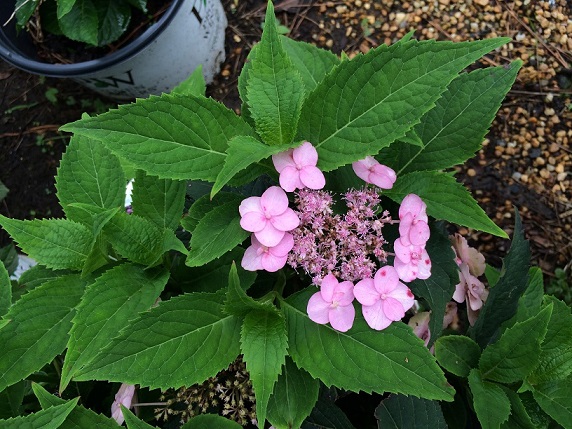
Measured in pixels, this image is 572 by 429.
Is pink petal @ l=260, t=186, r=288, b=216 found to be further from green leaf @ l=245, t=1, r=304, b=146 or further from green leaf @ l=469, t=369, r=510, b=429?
green leaf @ l=469, t=369, r=510, b=429

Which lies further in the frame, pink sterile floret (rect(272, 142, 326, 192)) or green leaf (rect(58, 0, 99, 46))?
green leaf (rect(58, 0, 99, 46))

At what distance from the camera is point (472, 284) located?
1096mm

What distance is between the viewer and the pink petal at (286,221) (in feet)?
2.52

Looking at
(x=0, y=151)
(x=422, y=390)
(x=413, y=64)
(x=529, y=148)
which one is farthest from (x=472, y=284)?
(x=0, y=151)

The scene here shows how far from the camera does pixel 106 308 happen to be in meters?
0.84

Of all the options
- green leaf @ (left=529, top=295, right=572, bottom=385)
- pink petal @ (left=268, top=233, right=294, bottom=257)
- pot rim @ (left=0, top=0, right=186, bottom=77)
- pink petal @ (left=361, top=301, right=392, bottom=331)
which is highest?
pink petal @ (left=268, top=233, right=294, bottom=257)

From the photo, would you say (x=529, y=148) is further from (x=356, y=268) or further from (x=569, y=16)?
(x=356, y=268)

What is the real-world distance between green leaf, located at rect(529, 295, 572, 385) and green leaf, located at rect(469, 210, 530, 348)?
6 cm

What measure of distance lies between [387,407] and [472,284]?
0.90ft

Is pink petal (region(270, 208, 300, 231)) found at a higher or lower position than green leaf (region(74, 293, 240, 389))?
higher

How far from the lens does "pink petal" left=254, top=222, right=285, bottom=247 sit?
767 millimetres

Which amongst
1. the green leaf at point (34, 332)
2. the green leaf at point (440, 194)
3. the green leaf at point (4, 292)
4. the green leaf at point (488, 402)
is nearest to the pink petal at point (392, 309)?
the green leaf at point (440, 194)

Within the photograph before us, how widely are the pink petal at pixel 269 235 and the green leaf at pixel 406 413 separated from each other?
1.30ft

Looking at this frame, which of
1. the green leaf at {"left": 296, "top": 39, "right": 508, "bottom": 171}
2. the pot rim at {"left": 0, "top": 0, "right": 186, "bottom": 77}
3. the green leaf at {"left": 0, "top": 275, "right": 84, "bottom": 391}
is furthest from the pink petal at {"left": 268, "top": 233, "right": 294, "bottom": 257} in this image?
the pot rim at {"left": 0, "top": 0, "right": 186, "bottom": 77}
